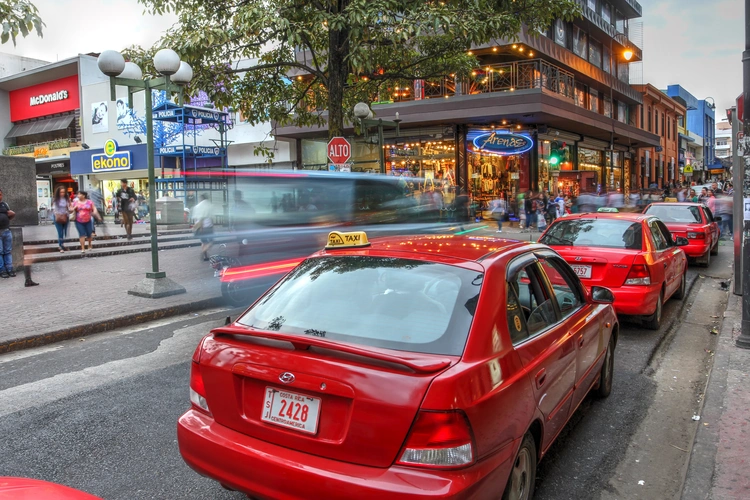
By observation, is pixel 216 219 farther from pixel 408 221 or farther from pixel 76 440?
pixel 76 440

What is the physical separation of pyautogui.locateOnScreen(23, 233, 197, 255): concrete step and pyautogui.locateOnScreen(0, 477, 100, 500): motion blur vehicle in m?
12.6

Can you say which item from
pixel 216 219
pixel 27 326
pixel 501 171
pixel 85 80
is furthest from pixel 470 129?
pixel 85 80

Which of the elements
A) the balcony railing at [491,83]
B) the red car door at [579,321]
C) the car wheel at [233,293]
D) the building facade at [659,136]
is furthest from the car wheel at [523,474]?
the building facade at [659,136]

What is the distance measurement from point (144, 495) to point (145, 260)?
12.7m

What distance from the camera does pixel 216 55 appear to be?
1359cm

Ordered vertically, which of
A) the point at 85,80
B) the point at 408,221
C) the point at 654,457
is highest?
the point at 85,80

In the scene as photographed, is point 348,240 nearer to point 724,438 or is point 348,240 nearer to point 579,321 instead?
point 579,321

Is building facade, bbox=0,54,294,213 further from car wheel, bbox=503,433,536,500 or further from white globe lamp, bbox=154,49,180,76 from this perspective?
car wheel, bbox=503,433,536,500

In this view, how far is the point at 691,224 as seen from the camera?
13117 millimetres

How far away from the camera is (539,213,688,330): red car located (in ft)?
23.2

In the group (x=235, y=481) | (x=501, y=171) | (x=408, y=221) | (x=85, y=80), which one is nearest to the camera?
(x=235, y=481)

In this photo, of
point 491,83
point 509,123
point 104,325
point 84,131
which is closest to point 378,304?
point 104,325

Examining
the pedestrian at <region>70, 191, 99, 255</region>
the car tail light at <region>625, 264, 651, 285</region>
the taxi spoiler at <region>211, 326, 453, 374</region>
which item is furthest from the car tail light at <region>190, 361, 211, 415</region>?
the pedestrian at <region>70, 191, 99, 255</region>

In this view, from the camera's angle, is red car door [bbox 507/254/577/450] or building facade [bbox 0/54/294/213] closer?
red car door [bbox 507/254/577/450]
